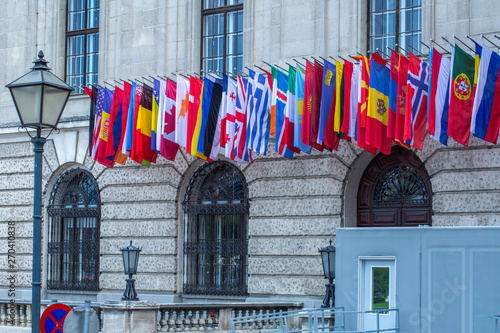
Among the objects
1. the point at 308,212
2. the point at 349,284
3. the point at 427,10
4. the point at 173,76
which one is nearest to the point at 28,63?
the point at 173,76

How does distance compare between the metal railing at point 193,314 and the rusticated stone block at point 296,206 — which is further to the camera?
the rusticated stone block at point 296,206

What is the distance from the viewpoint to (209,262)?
2462cm

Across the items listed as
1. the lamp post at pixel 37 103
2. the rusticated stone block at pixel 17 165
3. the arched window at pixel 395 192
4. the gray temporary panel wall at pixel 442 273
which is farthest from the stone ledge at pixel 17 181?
the lamp post at pixel 37 103

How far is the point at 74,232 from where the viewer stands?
27297 mm

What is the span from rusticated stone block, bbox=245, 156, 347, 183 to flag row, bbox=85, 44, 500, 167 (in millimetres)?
418

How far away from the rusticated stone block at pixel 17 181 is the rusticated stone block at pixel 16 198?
0.51 feet

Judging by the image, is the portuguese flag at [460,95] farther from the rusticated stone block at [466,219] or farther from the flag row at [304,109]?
the rusticated stone block at [466,219]

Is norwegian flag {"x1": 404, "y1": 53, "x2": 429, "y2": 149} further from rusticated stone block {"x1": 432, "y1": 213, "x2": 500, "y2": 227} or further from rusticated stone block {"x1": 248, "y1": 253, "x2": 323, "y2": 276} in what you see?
rusticated stone block {"x1": 248, "y1": 253, "x2": 323, "y2": 276}

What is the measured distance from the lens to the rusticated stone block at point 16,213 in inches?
1090

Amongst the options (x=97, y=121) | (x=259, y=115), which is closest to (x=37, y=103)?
(x=259, y=115)

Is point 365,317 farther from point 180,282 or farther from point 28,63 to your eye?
point 28,63

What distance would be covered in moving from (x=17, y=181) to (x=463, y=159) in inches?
558

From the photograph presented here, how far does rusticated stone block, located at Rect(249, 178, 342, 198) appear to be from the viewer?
73.3 feet

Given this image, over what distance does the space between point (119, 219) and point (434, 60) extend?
10738mm
